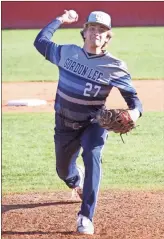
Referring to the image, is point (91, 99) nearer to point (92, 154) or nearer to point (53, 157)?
point (92, 154)

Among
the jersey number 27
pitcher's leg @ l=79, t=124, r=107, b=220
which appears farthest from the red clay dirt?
the jersey number 27

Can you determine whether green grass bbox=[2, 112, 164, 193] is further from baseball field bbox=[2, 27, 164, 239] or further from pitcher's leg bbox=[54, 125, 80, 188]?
pitcher's leg bbox=[54, 125, 80, 188]

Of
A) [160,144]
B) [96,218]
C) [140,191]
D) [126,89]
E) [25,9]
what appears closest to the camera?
[126,89]

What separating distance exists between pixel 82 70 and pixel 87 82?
0.34 feet

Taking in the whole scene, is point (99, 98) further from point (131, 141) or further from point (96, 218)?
point (131, 141)

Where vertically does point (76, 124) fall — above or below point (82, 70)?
below

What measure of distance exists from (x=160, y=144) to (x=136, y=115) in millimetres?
4023

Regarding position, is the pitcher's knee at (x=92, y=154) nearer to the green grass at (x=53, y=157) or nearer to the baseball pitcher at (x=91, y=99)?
the baseball pitcher at (x=91, y=99)

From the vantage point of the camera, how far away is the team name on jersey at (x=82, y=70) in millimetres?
5816

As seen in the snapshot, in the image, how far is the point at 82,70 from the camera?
5.87 metres

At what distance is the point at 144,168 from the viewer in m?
8.51

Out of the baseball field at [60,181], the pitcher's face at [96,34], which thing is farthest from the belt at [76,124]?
the baseball field at [60,181]

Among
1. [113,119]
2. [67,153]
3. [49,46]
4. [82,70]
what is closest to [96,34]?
[82,70]

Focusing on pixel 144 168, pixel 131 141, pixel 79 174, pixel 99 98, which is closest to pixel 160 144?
pixel 131 141
